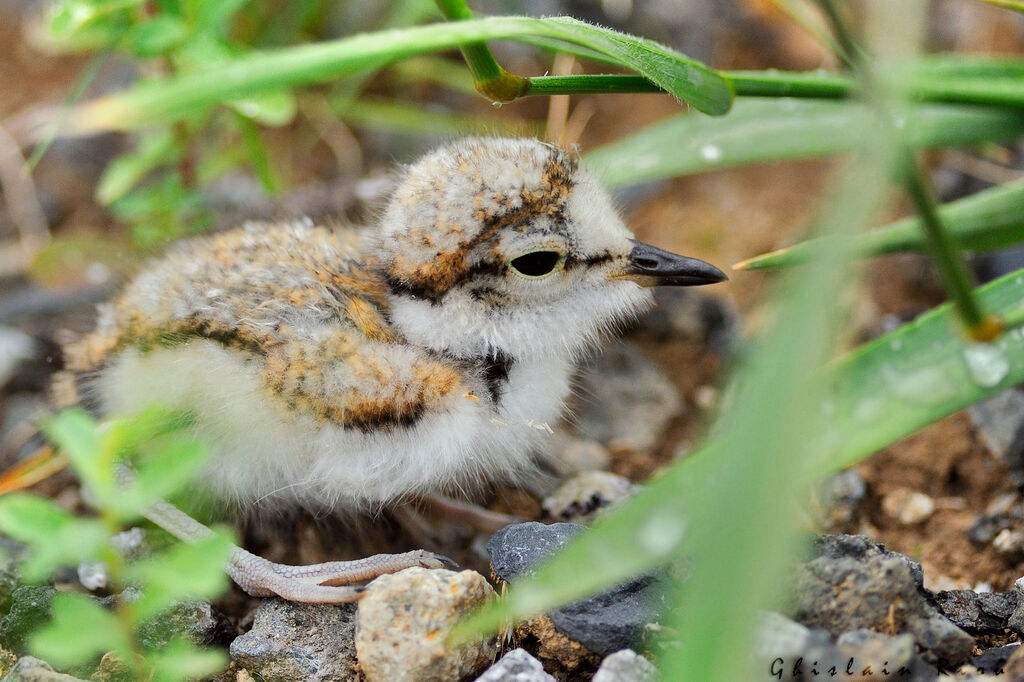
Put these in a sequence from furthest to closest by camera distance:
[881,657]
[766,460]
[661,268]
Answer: [661,268], [881,657], [766,460]

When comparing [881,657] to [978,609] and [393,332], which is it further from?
[393,332]

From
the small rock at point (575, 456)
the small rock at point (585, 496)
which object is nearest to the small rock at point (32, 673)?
the small rock at point (585, 496)

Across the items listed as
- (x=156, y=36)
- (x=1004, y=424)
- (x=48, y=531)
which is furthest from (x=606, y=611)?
(x=156, y=36)

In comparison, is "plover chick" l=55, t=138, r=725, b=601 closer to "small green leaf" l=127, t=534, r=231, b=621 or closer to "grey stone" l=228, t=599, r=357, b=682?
"grey stone" l=228, t=599, r=357, b=682

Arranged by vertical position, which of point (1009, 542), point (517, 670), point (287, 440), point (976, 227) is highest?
point (976, 227)

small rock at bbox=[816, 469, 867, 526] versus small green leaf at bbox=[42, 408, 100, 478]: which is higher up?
small rock at bbox=[816, 469, 867, 526]

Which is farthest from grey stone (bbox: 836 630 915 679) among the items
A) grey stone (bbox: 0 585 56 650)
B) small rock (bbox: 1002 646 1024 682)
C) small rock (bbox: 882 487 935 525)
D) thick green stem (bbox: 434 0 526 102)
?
grey stone (bbox: 0 585 56 650)
